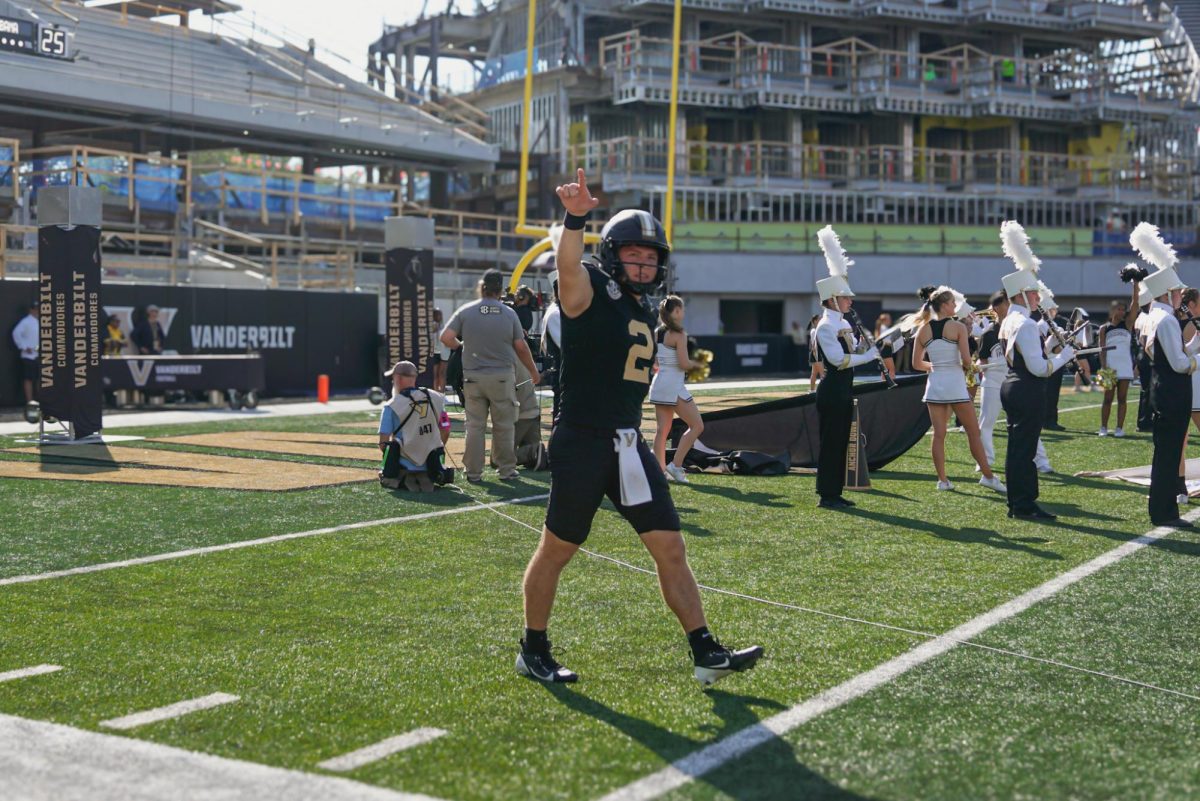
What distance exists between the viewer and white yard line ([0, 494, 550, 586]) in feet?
25.7

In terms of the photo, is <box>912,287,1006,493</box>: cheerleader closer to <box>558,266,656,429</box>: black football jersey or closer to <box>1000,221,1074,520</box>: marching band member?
<box>1000,221,1074,520</box>: marching band member

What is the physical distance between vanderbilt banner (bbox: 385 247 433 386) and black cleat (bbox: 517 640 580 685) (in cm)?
1462

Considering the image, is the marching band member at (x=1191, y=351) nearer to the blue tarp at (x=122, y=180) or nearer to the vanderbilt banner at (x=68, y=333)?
the vanderbilt banner at (x=68, y=333)

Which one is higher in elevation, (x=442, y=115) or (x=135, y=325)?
(x=442, y=115)

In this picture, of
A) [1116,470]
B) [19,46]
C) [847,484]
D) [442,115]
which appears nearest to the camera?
[847,484]

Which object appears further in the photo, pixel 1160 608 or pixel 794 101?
pixel 794 101

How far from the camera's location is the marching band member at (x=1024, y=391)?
10.1 metres

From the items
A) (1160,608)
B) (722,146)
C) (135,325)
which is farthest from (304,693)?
(722,146)

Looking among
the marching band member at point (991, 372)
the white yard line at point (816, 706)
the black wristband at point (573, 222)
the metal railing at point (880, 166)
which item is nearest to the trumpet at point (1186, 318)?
the marching band member at point (991, 372)

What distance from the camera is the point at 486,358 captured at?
1209 centimetres

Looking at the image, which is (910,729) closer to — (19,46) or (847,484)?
(847,484)

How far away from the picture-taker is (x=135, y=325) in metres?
23.7

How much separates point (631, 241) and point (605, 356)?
1.49 ft

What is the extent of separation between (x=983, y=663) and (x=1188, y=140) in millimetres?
57489
